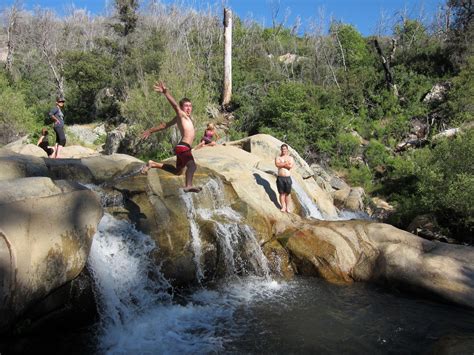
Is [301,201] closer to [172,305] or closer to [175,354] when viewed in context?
[172,305]

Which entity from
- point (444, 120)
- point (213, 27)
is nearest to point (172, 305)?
point (444, 120)

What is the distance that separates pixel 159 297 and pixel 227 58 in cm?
1978

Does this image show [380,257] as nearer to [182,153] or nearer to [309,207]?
[309,207]

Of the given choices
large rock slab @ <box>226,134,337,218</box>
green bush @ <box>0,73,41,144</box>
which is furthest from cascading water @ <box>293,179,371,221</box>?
green bush @ <box>0,73,41,144</box>

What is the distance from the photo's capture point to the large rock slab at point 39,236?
4250mm

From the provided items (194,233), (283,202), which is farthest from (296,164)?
(194,233)

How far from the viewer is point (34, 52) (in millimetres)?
36531

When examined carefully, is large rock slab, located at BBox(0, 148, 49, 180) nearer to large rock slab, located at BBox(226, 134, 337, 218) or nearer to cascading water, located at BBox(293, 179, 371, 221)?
large rock slab, located at BBox(226, 134, 337, 218)

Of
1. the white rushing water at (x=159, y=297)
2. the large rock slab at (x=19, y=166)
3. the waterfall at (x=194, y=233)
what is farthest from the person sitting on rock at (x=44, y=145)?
the white rushing water at (x=159, y=297)

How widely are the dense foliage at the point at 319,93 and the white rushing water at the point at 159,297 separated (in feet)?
19.1

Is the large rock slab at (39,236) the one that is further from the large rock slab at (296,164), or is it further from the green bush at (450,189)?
the green bush at (450,189)

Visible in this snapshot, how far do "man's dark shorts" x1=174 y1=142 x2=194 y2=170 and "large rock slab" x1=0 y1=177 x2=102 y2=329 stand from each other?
177cm

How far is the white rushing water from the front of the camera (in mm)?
5715

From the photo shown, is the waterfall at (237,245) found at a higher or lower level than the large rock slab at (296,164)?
lower
